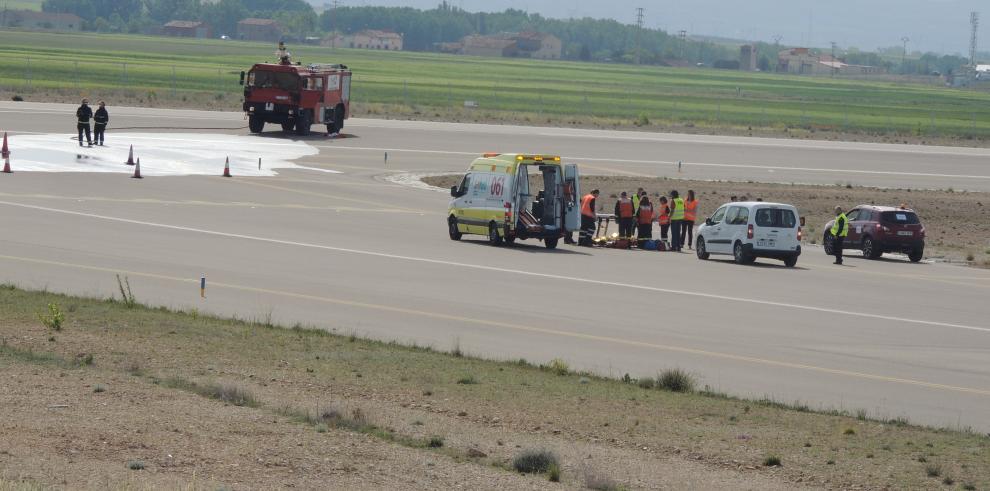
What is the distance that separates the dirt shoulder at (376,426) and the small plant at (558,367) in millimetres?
42

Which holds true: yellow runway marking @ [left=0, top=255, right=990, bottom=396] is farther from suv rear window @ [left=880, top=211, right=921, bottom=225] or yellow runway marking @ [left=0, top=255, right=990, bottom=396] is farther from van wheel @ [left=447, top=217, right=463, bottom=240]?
suv rear window @ [left=880, top=211, right=921, bottom=225]

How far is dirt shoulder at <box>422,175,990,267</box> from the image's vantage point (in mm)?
44688

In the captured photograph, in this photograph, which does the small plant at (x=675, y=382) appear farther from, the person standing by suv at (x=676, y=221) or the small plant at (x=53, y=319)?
the person standing by suv at (x=676, y=221)

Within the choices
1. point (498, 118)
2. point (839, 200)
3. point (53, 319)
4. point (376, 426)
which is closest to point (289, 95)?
point (498, 118)

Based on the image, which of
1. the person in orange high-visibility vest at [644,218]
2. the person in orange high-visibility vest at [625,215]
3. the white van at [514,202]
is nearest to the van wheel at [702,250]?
the person in orange high-visibility vest at [644,218]

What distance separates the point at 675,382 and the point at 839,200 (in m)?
35.3

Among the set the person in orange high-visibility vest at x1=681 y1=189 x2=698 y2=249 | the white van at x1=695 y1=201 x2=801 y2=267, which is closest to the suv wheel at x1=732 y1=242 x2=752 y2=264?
the white van at x1=695 y1=201 x2=801 y2=267

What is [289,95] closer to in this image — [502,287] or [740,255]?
[740,255]

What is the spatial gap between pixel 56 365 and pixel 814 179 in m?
48.4

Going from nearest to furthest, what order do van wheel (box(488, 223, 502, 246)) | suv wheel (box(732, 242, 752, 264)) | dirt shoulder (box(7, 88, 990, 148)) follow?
suv wheel (box(732, 242, 752, 264)), van wheel (box(488, 223, 502, 246)), dirt shoulder (box(7, 88, 990, 148))

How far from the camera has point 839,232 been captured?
3616cm

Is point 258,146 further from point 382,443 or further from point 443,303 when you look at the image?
point 382,443

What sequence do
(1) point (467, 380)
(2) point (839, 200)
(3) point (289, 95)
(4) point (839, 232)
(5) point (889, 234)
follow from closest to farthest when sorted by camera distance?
1. (1) point (467, 380)
2. (4) point (839, 232)
3. (5) point (889, 234)
4. (2) point (839, 200)
5. (3) point (289, 95)

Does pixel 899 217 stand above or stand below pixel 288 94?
below
